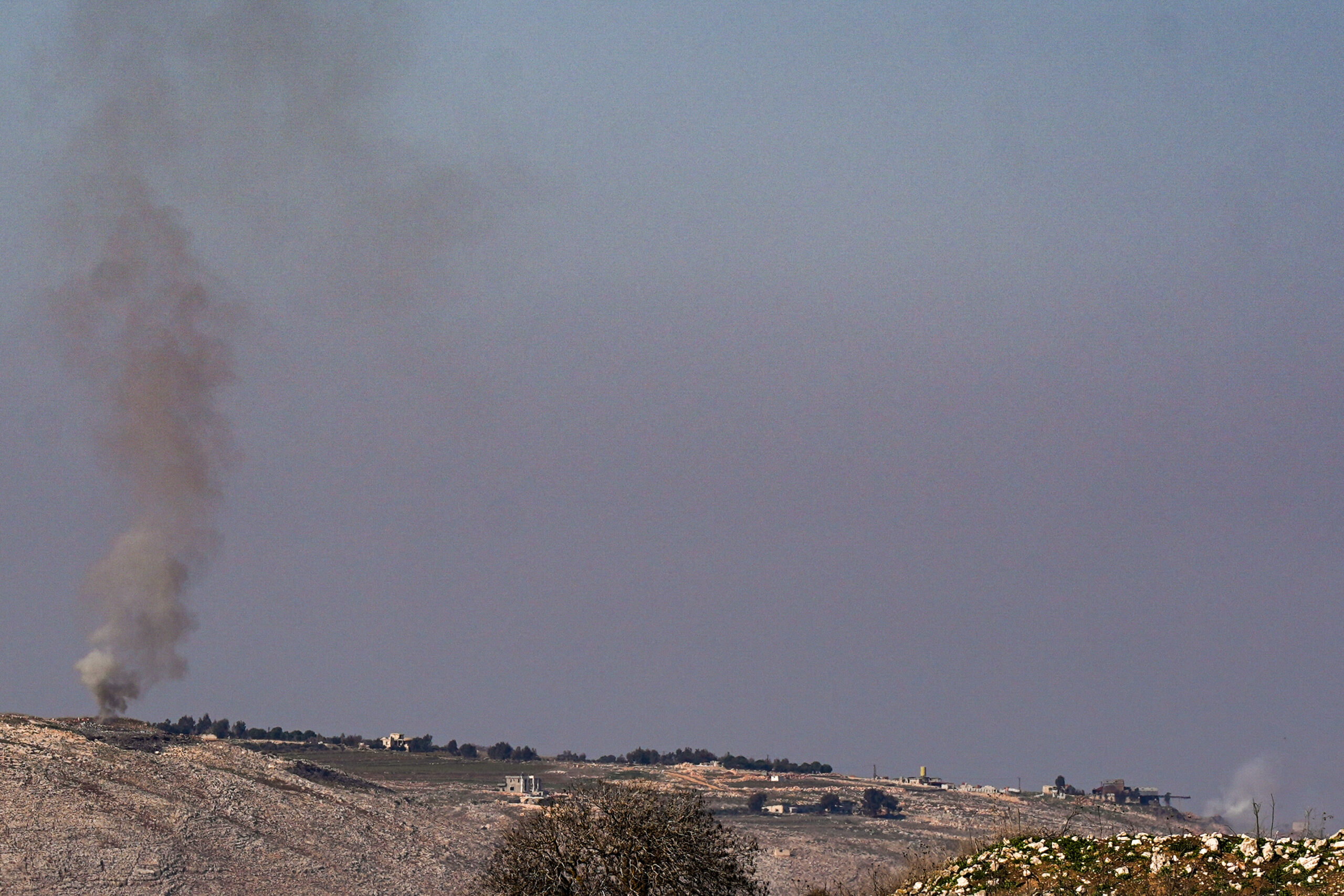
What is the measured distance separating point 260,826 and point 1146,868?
2400 inches

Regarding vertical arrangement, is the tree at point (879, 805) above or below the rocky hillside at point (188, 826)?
above

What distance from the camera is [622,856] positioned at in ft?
108

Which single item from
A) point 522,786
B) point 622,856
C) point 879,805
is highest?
point 879,805

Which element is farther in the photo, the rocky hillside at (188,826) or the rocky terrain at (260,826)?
the rocky terrain at (260,826)

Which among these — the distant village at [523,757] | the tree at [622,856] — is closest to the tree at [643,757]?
the distant village at [523,757]

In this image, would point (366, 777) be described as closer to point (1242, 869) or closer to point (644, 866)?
point (644, 866)

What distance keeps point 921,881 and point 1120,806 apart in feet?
390

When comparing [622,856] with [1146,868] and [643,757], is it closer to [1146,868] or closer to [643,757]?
[1146,868]

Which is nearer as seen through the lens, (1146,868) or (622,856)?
(1146,868)

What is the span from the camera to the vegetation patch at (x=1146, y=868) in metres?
25.4

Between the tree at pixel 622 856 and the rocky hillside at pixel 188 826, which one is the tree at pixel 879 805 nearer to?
the rocky hillside at pixel 188 826

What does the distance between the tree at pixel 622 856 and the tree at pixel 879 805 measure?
101 meters

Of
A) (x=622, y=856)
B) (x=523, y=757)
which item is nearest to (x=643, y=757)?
(x=523, y=757)

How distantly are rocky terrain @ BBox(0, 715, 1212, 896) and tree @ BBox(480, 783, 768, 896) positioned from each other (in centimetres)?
408
